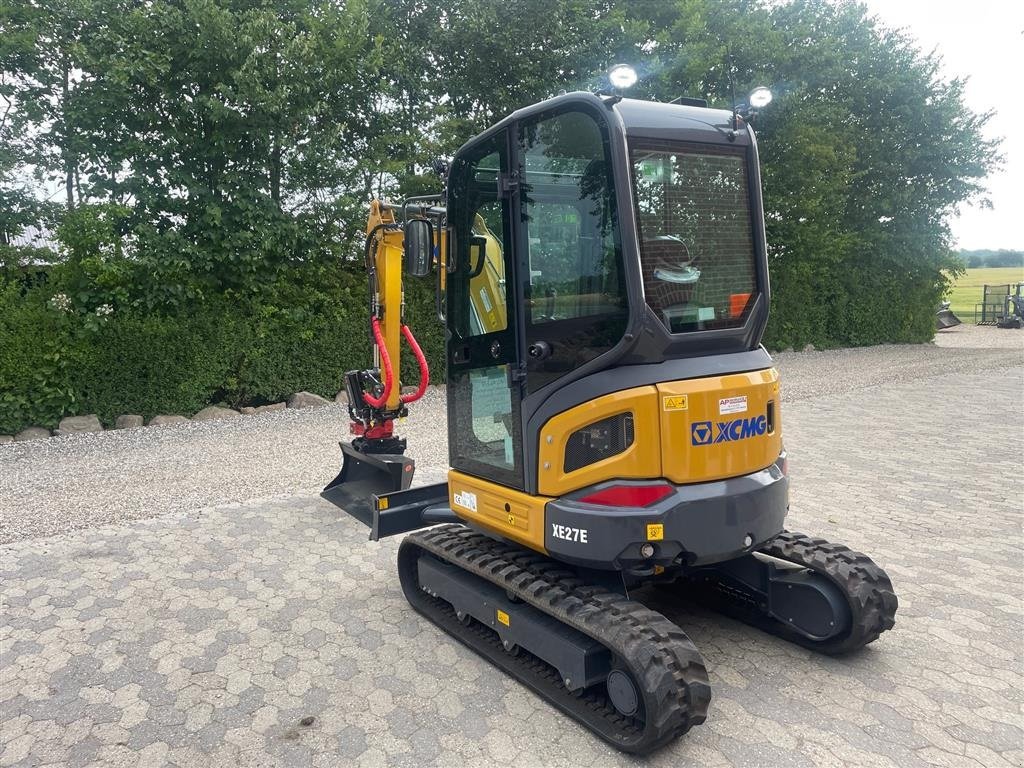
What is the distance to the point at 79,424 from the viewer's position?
29.0 feet

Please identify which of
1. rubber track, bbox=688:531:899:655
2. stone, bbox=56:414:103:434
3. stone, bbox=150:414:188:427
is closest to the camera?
rubber track, bbox=688:531:899:655

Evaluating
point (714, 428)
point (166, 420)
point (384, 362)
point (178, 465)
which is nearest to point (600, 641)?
point (714, 428)

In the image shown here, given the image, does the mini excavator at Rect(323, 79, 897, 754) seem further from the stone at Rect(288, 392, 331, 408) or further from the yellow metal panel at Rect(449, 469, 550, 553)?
the stone at Rect(288, 392, 331, 408)

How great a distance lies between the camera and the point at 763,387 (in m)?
3.16

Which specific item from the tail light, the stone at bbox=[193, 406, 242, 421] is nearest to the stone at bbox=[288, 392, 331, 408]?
the stone at bbox=[193, 406, 242, 421]

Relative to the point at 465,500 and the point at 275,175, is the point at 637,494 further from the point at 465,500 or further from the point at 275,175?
the point at 275,175

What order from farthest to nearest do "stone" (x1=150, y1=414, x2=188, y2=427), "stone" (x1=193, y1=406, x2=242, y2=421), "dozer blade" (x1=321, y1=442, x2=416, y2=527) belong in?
"stone" (x1=193, y1=406, x2=242, y2=421) < "stone" (x1=150, y1=414, x2=188, y2=427) < "dozer blade" (x1=321, y1=442, x2=416, y2=527)

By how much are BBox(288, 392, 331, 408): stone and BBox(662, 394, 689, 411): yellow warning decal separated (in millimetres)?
8528

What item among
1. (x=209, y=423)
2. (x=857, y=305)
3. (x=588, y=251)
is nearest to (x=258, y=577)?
(x=588, y=251)

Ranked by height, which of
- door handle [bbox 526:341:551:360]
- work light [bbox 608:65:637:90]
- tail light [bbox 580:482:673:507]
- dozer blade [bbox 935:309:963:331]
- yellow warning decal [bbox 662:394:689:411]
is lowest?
dozer blade [bbox 935:309:963:331]

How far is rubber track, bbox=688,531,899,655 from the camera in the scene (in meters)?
3.31

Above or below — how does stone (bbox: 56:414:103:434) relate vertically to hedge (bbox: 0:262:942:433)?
below

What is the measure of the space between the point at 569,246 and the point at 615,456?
90cm

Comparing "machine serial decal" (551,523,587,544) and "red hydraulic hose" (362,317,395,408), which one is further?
"red hydraulic hose" (362,317,395,408)
